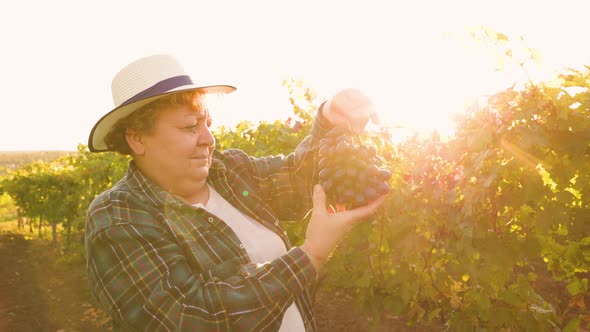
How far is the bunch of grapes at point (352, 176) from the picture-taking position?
73.0 inches

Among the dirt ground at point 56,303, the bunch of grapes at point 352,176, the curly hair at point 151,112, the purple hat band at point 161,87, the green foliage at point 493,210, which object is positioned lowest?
the dirt ground at point 56,303

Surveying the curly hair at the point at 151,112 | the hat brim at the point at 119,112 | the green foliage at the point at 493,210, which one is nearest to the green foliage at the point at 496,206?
the green foliage at the point at 493,210

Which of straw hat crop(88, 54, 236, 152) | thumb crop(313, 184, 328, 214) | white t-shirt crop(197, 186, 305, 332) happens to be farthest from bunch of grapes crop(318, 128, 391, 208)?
straw hat crop(88, 54, 236, 152)

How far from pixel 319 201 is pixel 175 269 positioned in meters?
0.60

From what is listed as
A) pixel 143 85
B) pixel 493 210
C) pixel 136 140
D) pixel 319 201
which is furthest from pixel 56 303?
pixel 493 210

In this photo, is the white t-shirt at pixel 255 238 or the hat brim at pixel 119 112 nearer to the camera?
the hat brim at pixel 119 112

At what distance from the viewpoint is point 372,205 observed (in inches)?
74.1

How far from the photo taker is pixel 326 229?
182cm

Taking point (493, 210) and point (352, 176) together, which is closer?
point (352, 176)

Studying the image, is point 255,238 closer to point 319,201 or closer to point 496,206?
point 319,201

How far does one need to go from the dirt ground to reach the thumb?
3936 mm

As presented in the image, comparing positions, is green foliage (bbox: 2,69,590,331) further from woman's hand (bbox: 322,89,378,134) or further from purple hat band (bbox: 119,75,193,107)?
purple hat band (bbox: 119,75,193,107)

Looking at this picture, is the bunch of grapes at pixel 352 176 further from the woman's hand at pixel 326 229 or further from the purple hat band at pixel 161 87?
the purple hat band at pixel 161 87

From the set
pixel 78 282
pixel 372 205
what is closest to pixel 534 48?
pixel 372 205
